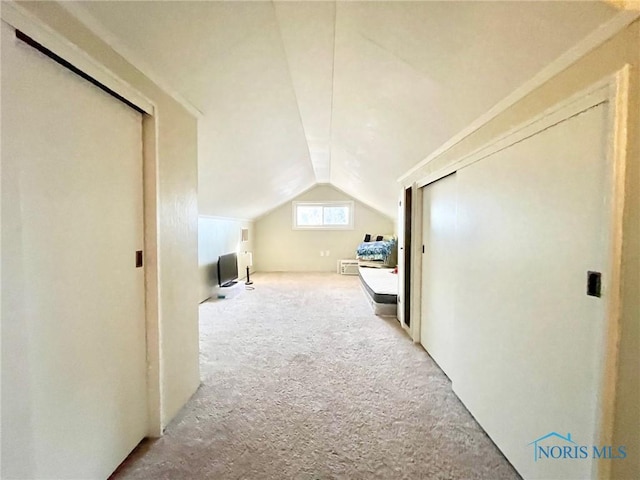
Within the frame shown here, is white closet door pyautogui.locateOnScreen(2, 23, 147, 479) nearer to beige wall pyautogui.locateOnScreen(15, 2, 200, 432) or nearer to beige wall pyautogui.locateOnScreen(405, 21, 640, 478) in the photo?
beige wall pyautogui.locateOnScreen(15, 2, 200, 432)

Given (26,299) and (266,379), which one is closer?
(26,299)

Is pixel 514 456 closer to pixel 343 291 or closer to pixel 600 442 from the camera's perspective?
pixel 600 442

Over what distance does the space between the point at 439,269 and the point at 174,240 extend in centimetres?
200

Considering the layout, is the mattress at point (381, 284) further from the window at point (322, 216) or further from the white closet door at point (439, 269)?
the window at point (322, 216)

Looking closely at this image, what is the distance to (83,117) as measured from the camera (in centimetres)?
→ 116

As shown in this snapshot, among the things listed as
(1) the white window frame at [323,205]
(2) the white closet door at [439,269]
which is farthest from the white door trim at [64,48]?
(1) the white window frame at [323,205]

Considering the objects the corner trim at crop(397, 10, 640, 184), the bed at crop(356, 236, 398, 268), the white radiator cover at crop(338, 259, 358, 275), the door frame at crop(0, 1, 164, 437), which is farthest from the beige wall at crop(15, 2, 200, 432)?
the white radiator cover at crop(338, 259, 358, 275)

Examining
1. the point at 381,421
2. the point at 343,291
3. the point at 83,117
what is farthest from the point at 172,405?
the point at 343,291

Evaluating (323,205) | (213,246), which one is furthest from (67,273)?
(323,205)

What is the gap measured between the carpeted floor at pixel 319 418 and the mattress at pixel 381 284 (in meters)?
0.72

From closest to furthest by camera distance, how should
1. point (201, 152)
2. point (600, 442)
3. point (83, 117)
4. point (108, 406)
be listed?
point (600, 442) < point (83, 117) < point (108, 406) < point (201, 152)

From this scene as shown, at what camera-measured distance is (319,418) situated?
1737 mm

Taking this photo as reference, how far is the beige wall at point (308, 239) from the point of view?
773 cm

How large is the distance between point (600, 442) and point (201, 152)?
9.72 feet
